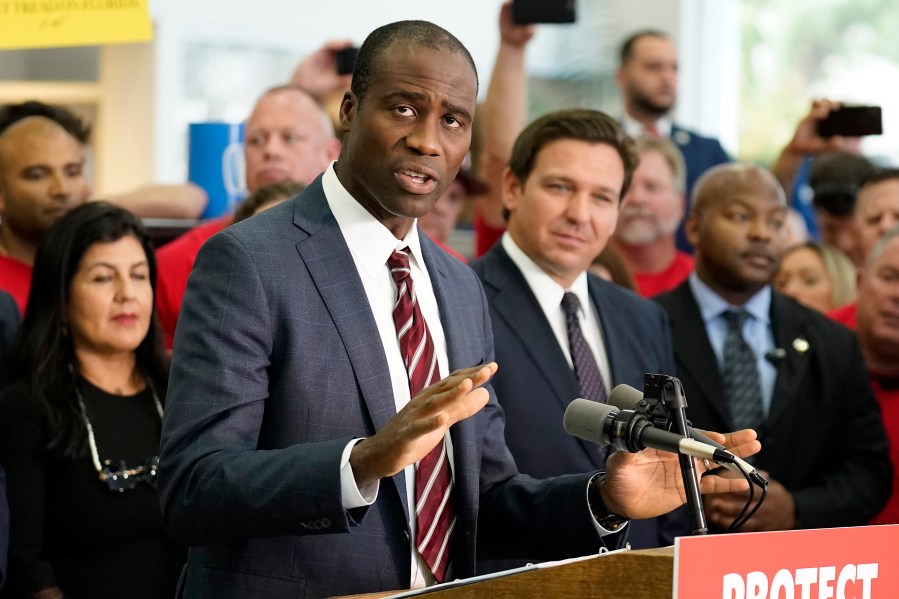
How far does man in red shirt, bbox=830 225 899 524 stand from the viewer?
3.83 metres

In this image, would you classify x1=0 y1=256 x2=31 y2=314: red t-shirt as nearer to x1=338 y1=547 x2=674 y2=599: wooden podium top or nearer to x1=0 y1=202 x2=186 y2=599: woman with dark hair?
x1=0 y1=202 x2=186 y2=599: woman with dark hair

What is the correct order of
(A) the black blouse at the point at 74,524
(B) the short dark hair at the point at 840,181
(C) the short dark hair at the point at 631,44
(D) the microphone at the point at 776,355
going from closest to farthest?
(A) the black blouse at the point at 74,524
(D) the microphone at the point at 776,355
(B) the short dark hair at the point at 840,181
(C) the short dark hair at the point at 631,44

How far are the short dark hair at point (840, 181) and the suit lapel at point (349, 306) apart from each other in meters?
3.89

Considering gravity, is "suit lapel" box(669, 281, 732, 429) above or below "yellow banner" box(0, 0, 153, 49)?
below

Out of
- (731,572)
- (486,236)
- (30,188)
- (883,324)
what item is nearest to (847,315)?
(883,324)

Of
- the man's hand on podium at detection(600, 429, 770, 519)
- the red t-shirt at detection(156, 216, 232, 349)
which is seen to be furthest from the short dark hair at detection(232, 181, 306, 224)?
the man's hand on podium at detection(600, 429, 770, 519)

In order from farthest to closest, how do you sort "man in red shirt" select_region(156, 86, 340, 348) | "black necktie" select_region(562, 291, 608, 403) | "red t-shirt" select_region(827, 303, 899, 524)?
"man in red shirt" select_region(156, 86, 340, 348) < "red t-shirt" select_region(827, 303, 899, 524) < "black necktie" select_region(562, 291, 608, 403)

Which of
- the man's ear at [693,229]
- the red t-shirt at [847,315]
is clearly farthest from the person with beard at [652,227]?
the man's ear at [693,229]

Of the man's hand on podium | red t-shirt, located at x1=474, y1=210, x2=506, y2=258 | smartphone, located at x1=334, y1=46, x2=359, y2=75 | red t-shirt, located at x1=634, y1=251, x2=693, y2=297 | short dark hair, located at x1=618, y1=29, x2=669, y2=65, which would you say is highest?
short dark hair, located at x1=618, y1=29, x2=669, y2=65

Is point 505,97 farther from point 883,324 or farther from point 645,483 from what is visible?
point 645,483

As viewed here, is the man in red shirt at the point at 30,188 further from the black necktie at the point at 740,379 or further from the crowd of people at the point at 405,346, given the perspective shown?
the black necktie at the point at 740,379

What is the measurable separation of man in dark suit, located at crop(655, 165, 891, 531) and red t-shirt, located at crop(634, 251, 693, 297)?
885 millimetres

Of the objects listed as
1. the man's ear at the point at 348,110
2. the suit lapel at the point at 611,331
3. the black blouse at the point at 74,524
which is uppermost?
the man's ear at the point at 348,110

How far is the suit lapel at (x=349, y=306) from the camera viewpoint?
193 centimetres
